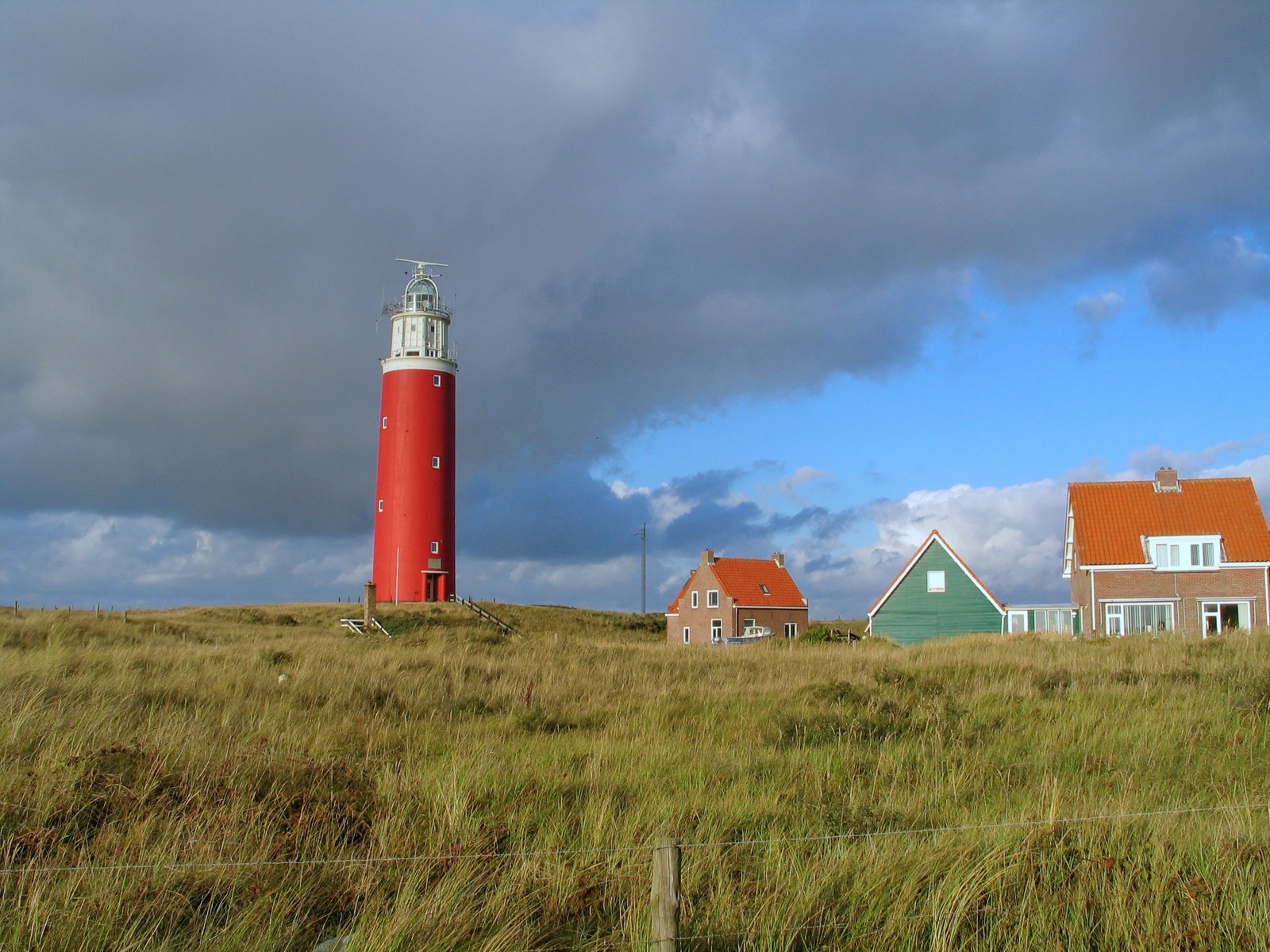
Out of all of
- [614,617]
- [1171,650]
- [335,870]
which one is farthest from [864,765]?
[614,617]

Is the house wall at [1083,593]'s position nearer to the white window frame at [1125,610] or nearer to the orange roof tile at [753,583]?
the white window frame at [1125,610]

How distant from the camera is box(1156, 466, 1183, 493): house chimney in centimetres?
3584

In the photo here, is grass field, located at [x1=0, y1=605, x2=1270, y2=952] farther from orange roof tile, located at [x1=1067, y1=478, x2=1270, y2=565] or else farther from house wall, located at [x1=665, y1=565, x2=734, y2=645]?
house wall, located at [x1=665, y1=565, x2=734, y2=645]

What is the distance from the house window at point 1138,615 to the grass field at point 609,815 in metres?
22.1

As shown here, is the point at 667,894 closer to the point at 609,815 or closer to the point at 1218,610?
the point at 609,815

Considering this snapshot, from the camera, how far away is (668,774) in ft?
26.7

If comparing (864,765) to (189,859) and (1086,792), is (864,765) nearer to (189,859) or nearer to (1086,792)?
(1086,792)

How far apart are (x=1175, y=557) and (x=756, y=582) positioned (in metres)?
21.5

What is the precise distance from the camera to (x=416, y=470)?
45500mm

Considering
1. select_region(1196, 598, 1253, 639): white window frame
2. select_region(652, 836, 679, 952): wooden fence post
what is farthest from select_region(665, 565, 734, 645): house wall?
select_region(652, 836, 679, 952): wooden fence post

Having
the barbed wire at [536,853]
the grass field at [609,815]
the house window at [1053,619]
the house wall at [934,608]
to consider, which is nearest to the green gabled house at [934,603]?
the house wall at [934,608]

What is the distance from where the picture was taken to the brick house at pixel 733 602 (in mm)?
49344

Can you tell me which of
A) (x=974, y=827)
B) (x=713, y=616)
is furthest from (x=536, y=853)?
(x=713, y=616)

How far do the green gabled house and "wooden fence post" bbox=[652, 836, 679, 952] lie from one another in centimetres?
3612
